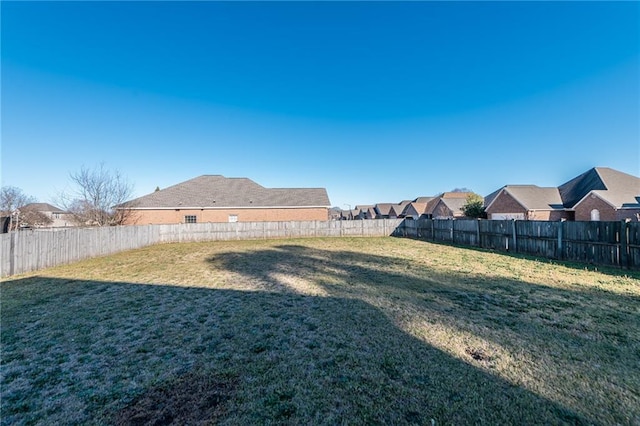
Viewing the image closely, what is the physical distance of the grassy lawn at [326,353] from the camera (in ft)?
7.72

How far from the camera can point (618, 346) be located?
11.0 feet

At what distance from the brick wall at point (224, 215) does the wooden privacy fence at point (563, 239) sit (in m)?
12.4

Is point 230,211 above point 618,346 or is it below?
above

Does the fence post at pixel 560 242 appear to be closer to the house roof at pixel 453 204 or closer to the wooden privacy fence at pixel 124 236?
the wooden privacy fence at pixel 124 236

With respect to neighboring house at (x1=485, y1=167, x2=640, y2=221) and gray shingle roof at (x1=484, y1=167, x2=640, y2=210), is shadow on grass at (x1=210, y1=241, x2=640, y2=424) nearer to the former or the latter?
neighboring house at (x1=485, y1=167, x2=640, y2=221)

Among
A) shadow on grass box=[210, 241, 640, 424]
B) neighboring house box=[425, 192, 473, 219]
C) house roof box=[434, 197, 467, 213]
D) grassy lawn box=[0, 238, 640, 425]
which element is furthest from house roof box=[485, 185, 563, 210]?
shadow on grass box=[210, 241, 640, 424]

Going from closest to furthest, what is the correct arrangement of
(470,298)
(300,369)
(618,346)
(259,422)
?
(259,422) → (300,369) → (618,346) → (470,298)

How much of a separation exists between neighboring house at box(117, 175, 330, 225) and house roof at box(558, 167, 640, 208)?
21.9 meters

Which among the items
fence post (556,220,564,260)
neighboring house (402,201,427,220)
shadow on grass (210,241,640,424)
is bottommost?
shadow on grass (210,241,640,424)

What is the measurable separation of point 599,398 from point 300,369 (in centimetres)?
285

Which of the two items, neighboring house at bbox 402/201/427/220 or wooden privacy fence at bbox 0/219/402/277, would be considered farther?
neighboring house at bbox 402/201/427/220

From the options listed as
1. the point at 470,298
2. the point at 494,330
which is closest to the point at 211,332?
the point at 494,330

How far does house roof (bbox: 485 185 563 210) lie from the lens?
24766mm

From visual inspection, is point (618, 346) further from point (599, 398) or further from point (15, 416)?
point (15, 416)
